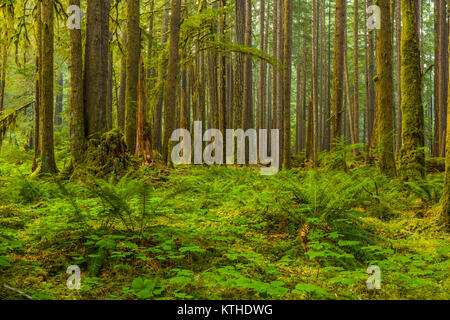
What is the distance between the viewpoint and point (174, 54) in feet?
37.5

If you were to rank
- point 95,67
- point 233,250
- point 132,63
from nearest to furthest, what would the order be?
point 233,250, point 95,67, point 132,63

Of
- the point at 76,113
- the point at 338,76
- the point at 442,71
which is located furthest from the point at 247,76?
the point at 76,113

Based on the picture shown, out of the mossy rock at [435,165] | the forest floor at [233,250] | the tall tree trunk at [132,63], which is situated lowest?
the forest floor at [233,250]

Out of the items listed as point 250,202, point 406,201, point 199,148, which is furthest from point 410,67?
point 199,148

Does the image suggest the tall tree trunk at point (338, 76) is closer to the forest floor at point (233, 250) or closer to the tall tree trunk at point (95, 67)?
the forest floor at point (233, 250)

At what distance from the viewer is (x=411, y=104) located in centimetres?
746

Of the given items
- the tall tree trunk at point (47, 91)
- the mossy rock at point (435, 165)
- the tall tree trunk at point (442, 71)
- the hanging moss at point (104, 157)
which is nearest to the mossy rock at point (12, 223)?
the hanging moss at point (104, 157)

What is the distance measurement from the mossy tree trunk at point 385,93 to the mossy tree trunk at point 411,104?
0.48 m

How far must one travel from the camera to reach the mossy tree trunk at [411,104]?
7.42 meters

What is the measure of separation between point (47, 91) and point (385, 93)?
323 inches

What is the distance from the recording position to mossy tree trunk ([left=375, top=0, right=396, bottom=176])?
8.34 meters

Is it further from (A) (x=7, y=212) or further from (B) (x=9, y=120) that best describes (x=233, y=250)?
(B) (x=9, y=120)

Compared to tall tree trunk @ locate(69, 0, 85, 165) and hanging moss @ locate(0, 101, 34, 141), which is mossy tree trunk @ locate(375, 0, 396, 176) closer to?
tall tree trunk @ locate(69, 0, 85, 165)
